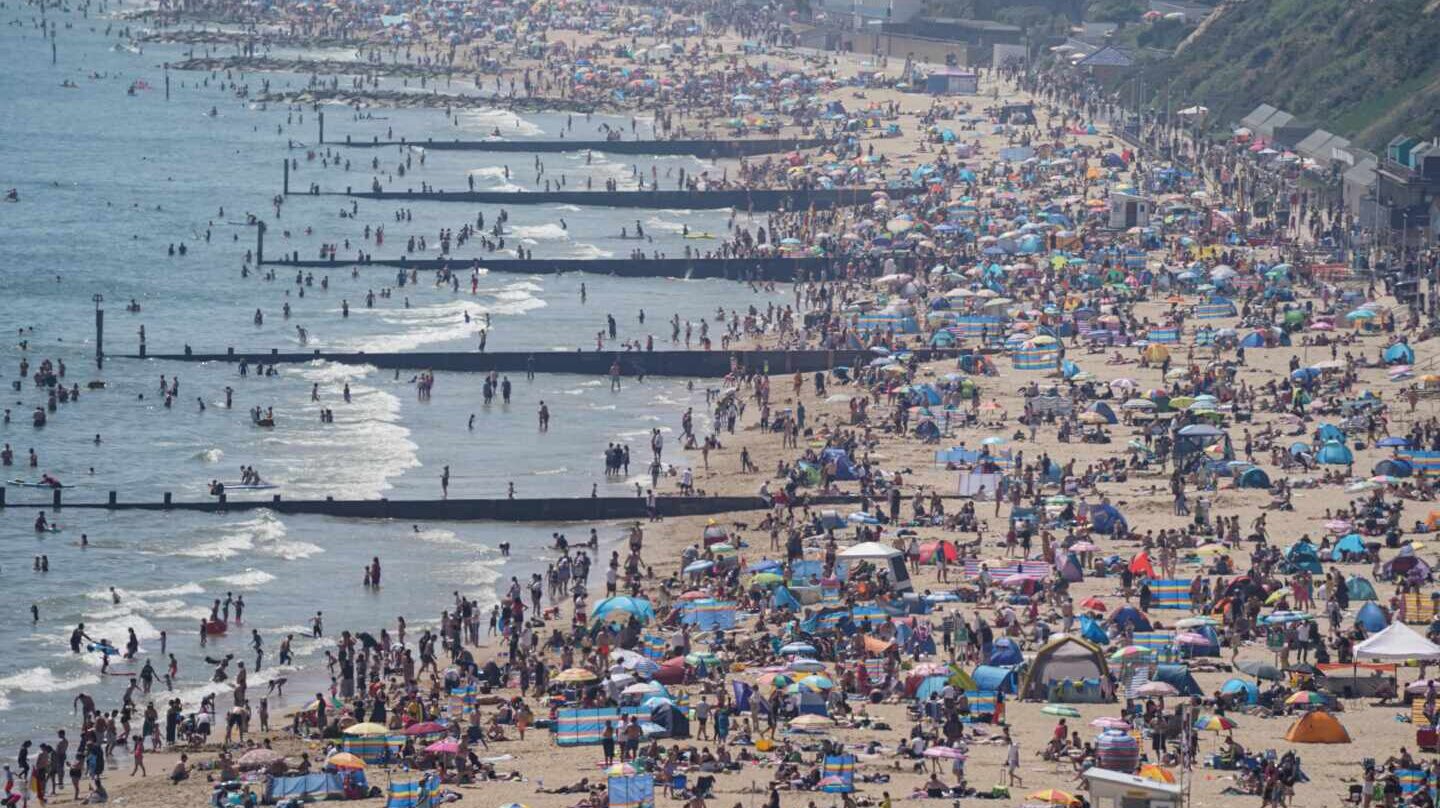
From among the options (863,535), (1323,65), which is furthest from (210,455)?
(1323,65)

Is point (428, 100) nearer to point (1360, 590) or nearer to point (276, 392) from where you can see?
point (276, 392)

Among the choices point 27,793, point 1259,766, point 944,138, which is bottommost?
point 27,793

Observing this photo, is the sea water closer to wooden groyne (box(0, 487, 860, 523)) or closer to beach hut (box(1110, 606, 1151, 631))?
wooden groyne (box(0, 487, 860, 523))

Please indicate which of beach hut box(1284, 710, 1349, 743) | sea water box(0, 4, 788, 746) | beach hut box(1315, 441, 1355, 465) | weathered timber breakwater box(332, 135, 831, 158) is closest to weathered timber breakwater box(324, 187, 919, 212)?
sea water box(0, 4, 788, 746)

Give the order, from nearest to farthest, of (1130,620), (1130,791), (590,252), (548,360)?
(1130,791) < (1130,620) < (548,360) < (590,252)

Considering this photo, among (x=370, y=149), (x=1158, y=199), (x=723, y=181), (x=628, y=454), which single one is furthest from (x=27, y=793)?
(x=370, y=149)

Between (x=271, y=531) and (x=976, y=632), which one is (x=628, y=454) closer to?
(x=271, y=531)
